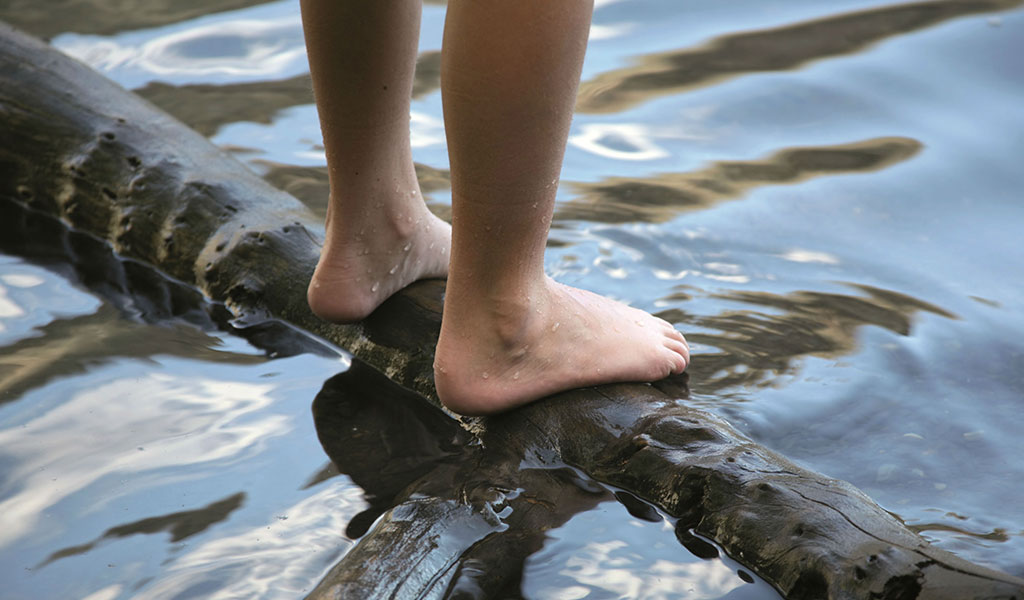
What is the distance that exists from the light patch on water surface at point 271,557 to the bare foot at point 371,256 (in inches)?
16.4

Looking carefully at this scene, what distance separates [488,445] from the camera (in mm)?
1560

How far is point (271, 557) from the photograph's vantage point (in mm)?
1343

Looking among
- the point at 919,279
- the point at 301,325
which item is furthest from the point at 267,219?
the point at 919,279

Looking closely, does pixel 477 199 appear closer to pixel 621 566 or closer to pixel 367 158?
pixel 367 158

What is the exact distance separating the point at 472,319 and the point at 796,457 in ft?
1.98

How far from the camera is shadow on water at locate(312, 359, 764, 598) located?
1304 millimetres

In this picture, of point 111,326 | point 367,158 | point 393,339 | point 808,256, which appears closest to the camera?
point 367,158

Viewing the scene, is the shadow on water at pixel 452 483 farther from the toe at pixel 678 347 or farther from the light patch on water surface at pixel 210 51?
the light patch on water surface at pixel 210 51

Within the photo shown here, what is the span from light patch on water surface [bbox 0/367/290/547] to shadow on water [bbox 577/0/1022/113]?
1811 mm

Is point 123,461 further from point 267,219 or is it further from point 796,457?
point 796,457

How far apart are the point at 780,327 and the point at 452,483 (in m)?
0.89

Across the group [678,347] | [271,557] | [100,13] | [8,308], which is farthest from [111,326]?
[100,13]

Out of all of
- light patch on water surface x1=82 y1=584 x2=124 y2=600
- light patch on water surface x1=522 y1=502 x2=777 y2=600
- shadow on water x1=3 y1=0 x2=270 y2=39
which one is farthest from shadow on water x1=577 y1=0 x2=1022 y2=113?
light patch on water surface x1=82 y1=584 x2=124 y2=600

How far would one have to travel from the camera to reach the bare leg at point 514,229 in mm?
1225
